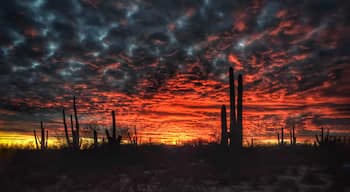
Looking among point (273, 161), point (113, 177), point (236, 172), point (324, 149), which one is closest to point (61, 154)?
point (113, 177)

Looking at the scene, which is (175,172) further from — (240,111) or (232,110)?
(240,111)

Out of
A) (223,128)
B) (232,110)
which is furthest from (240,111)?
(223,128)

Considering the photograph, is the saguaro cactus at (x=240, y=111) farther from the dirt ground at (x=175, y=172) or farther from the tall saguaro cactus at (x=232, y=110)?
the dirt ground at (x=175, y=172)

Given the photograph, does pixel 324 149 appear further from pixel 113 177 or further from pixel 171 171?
pixel 113 177

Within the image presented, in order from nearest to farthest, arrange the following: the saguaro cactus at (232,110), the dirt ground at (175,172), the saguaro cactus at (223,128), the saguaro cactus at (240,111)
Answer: the dirt ground at (175,172) < the saguaro cactus at (232,110) < the saguaro cactus at (240,111) < the saguaro cactus at (223,128)

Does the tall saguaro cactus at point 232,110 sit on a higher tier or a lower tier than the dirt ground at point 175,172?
higher

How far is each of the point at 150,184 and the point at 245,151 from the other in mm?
6746

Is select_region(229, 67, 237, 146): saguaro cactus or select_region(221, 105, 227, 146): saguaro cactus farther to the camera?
select_region(221, 105, 227, 146): saguaro cactus

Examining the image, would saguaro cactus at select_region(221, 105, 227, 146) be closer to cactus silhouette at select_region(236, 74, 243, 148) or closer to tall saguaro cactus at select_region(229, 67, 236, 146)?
tall saguaro cactus at select_region(229, 67, 236, 146)

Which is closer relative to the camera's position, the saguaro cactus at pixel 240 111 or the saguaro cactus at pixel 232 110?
the saguaro cactus at pixel 232 110

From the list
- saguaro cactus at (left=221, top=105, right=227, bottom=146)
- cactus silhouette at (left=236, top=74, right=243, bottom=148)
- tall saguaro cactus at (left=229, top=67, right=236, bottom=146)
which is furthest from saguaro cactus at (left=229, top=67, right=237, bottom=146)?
saguaro cactus at (left=221, top=105, right=227, bottom=146)

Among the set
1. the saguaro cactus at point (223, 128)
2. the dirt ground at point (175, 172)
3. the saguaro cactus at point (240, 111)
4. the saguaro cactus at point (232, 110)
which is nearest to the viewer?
the dirt ground at point (175, 172)

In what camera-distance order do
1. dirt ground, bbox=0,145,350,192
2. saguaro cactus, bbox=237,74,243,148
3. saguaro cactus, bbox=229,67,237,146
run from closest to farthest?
dirt ground, bbox=0,145,350,192 < saguaro cactus, bbox=229,67,237,146 < saguaro cactus, bbox=237,74,243,148

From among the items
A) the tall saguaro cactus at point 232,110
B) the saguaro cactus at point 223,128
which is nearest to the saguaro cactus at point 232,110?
the tall saguaro cactus at point 232,110
